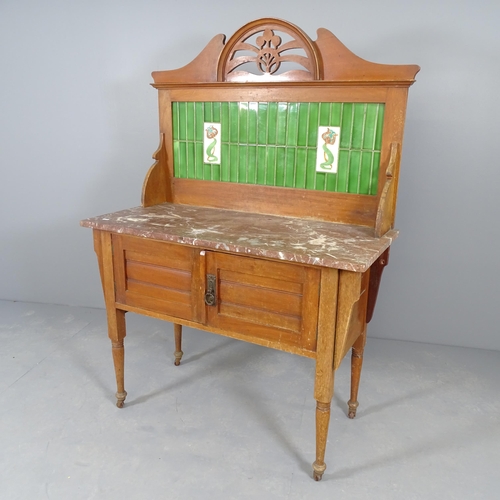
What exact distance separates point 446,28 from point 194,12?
1.48 m

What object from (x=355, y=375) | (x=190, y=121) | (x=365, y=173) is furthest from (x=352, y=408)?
(x=190, y=121)

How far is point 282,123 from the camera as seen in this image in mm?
2256

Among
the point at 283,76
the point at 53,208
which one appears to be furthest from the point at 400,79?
the point at 53,208

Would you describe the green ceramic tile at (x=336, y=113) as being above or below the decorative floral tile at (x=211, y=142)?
above

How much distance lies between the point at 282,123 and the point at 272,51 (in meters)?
0.33

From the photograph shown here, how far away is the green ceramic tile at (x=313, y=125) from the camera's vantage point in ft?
7.12

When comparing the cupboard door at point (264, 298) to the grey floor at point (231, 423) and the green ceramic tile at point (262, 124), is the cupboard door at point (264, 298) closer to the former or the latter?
Answer: the grey floor at point (231, 423)

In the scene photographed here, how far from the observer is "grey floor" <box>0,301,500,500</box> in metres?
1.87

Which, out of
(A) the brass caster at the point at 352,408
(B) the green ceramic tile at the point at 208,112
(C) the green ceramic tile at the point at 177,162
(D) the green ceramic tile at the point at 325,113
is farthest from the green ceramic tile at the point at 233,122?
(A) the brass caster at the point at 352,408

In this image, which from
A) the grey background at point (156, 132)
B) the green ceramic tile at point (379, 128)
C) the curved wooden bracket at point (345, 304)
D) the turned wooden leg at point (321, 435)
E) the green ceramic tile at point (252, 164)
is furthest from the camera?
the grey background at point (156, 132)

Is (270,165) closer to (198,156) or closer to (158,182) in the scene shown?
(198,156)

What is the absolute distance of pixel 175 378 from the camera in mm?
2627

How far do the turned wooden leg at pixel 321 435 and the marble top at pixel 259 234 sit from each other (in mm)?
611

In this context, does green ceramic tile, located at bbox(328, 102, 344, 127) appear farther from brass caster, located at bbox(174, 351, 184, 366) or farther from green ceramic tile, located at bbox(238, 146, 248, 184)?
brass caster, located at bbox(174, 351, 184, 366)
